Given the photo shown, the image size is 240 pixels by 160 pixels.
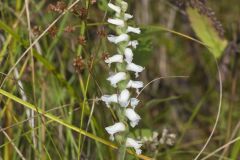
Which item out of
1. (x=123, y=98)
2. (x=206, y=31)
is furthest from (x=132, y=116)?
(x=206, y=31)

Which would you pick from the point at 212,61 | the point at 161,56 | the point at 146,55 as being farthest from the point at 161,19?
the point at 146,55

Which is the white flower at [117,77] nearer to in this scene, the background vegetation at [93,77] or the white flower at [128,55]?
the white flower at [128,55]

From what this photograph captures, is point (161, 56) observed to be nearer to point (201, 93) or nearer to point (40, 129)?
point (201, 93)

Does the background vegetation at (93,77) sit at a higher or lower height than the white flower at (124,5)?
lower

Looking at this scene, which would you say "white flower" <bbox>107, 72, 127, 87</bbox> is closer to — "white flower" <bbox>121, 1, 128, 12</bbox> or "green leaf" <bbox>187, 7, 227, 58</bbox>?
"white flower" <bbox>121, 1, 128, 12</bbox>

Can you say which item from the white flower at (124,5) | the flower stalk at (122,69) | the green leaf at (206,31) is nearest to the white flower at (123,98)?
the flower stalk at (122,69)

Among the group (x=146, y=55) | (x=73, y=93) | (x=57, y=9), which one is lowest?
(x=73, y=93)

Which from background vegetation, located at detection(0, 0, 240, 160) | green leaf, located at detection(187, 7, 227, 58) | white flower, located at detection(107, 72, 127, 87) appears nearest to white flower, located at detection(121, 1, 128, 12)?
white flower, located at detection(107, 72, 127, 87)

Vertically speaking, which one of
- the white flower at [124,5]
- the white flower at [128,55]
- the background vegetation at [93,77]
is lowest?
the background vegetation at [93,77]
